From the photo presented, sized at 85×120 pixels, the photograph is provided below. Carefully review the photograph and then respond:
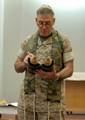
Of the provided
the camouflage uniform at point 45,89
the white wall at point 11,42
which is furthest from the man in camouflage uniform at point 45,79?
the white wall at point 11,42

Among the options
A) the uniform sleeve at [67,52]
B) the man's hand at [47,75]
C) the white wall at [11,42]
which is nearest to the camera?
the man's hand at [47,75]

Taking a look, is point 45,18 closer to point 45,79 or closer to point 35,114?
point 45,79

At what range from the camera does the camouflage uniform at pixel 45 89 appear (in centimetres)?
164

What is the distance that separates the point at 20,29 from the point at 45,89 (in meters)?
3.52

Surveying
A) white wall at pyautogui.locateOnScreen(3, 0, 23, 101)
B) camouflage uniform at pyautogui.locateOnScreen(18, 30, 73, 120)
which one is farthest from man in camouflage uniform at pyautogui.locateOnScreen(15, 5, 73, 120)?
white wall at pyautogui.locateOnScreen(3, 0, 23, 101)

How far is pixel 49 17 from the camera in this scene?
5.38 ft

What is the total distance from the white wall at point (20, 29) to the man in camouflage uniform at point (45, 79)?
11.2ft

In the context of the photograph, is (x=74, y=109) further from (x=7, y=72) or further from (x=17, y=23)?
(x=17, y=23)

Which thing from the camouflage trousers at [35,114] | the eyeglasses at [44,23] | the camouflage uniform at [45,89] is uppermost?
the eyeglasses at [44,23]

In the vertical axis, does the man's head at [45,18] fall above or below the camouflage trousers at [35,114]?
above

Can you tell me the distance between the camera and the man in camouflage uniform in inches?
64.4

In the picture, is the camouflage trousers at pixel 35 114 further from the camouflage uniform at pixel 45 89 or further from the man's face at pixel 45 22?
the man's face at pixel 45 22

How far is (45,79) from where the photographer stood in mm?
1597

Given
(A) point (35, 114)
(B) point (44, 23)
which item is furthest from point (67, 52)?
(A) point (35, 114)
